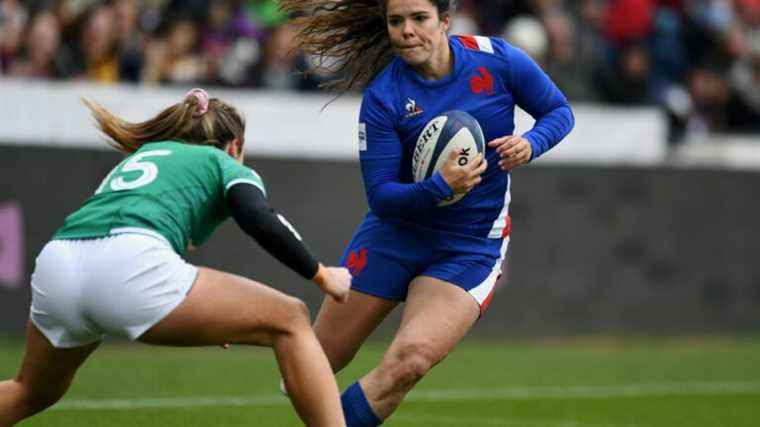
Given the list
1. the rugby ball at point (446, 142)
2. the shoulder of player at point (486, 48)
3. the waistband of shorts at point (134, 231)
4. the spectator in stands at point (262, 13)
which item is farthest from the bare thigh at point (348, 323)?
the spectator in stands at point (262, 13)

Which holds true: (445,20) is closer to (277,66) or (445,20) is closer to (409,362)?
(409,362)

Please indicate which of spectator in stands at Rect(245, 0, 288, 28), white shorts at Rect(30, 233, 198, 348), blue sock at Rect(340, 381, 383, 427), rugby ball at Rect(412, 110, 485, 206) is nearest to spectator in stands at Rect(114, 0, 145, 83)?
spectator in stands at Rect(245, 0, 288, 28)

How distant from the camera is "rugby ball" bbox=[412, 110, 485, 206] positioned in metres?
6.35

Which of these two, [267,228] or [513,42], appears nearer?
[267,228]

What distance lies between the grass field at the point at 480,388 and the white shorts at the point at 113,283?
2516 mm

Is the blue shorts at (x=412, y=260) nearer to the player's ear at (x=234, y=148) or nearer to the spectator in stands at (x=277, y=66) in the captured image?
the player's ear at (x=234, y=148)

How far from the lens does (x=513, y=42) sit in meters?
15.5

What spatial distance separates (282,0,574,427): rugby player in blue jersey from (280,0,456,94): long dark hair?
8.1 inches

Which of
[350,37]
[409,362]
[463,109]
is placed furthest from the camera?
[350,37]

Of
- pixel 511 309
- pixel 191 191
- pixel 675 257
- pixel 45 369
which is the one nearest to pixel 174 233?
pixel 191 191

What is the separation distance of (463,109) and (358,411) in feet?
4.88

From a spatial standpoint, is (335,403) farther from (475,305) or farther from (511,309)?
(511,309)

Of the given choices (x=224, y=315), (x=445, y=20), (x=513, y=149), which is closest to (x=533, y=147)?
(x=513, y=149)

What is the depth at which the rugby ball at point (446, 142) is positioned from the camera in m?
6.35
